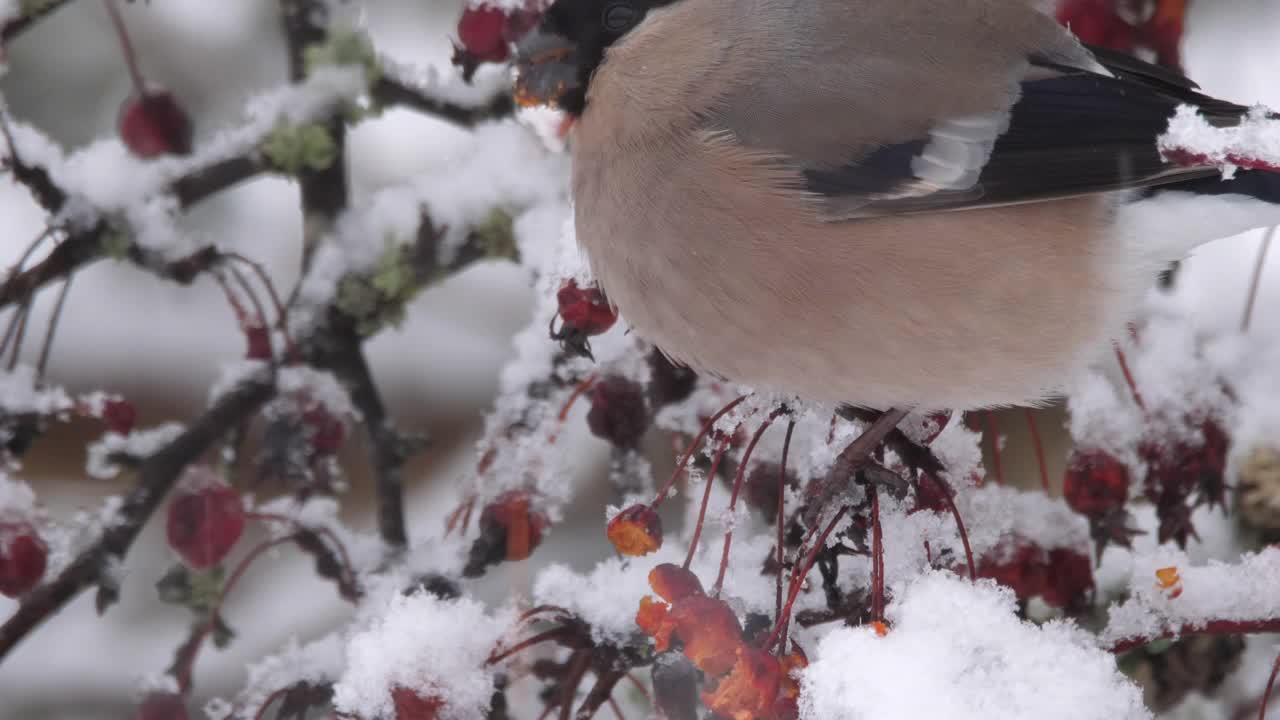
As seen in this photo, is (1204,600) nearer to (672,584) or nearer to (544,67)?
(672,584)

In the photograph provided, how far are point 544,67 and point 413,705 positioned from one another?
2.89ft

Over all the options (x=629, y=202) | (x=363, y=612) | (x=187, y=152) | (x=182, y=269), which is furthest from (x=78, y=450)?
(x=629, y=202)

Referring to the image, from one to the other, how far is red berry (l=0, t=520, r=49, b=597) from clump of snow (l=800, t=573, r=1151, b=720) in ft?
4.23

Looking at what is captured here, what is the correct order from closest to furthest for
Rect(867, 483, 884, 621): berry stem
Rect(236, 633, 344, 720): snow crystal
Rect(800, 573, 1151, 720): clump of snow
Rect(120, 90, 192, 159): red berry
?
Rect(800, 573, 1151, 720): clump of snow → Rect(867, 483, 884, 621): berry stem → Rect(236, 633, 344, 720): snow crystal → Rect(120, 90, 192, 159): red berry

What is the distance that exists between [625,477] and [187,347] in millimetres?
2631

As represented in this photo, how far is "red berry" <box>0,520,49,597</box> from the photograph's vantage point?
1980 mm

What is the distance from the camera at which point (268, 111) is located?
7.92 ft

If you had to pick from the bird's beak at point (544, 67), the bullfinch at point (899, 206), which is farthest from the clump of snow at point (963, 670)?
the bird's beak at point (544, 67)

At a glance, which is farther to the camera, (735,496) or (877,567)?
(735,496)

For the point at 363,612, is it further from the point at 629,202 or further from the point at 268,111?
the point at 268,111

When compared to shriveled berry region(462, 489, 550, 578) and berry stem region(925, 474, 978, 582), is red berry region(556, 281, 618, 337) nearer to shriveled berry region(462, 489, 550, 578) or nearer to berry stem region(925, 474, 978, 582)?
shriveled berry region(462, 489, 550, 578)

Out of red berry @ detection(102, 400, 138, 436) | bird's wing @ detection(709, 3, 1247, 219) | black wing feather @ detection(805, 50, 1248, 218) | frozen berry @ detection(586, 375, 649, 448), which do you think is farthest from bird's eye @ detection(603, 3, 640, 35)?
red berry @ detection(102, 400, 138, 436)

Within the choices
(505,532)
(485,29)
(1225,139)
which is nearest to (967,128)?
(1225,139)

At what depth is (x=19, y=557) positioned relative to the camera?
1.99 metres
